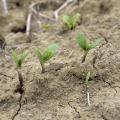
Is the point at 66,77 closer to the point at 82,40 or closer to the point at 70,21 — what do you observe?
the point at 82,40

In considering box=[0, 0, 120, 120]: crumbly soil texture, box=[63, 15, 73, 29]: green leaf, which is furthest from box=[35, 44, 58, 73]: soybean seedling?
box=[63, 15, 73, 29]: green leaf

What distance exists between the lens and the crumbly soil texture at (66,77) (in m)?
2.46

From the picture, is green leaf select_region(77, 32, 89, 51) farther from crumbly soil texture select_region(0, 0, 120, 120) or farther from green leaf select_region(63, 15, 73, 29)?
green leaf select_region(63, 15, 73, 29)

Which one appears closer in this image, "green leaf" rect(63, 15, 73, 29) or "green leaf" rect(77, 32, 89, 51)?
"green leaf" rect(77, 32, 89, 51)

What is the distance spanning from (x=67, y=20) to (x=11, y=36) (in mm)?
600

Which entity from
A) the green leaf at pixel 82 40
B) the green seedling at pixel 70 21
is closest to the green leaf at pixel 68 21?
the green seedling at pixel 70 21

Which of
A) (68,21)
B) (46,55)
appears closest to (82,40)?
(46,55)

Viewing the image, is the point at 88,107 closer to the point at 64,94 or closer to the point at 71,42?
the point at 64,94

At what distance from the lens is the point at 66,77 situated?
274 centimetres

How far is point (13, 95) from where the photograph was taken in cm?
264

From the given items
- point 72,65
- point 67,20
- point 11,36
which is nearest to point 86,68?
point 72,65

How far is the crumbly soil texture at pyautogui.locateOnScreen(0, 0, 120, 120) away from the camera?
2.46 meters

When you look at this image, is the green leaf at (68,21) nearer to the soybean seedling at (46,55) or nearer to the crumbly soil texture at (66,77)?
the crumbly soil texture at (66,77)

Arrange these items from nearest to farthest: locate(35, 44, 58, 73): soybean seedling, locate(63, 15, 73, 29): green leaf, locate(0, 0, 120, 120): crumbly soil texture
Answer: locate(0, 0, 120, 120): crumbly soil texture
locate(35, 44, 58, 73): soybean seedling
locate(63, 15, 73, 29): green leaf
